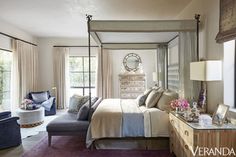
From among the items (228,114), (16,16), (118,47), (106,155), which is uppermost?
(16,16)

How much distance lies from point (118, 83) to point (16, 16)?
427 centimetres

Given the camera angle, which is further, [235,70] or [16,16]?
[16,16]

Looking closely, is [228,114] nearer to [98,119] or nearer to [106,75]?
[98,119]

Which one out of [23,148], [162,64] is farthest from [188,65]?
[23,148]

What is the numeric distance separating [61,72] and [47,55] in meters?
0.88

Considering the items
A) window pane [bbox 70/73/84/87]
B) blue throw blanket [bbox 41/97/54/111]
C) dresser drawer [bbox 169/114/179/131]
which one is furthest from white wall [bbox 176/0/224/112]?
window pane [bbox 70/73/84/87]

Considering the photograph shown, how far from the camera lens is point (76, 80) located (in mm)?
8539

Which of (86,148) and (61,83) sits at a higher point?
(61,83)

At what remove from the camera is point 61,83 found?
818 centimetres

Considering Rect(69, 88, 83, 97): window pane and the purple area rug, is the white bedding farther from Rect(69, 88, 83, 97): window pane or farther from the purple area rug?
Rect(69, 88, 83, 97): window pane

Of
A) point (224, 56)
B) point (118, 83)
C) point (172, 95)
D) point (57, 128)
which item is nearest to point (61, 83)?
point (118, 83)

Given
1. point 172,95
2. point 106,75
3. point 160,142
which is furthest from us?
point 106,75

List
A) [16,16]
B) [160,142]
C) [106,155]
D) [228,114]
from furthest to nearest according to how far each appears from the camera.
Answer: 1. [16,16]
2. [160,142]
3. [106,155]
4. [228,114]

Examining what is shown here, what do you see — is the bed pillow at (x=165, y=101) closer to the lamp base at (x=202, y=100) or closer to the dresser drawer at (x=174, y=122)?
the dresser drawer at (x=174, y=122)
